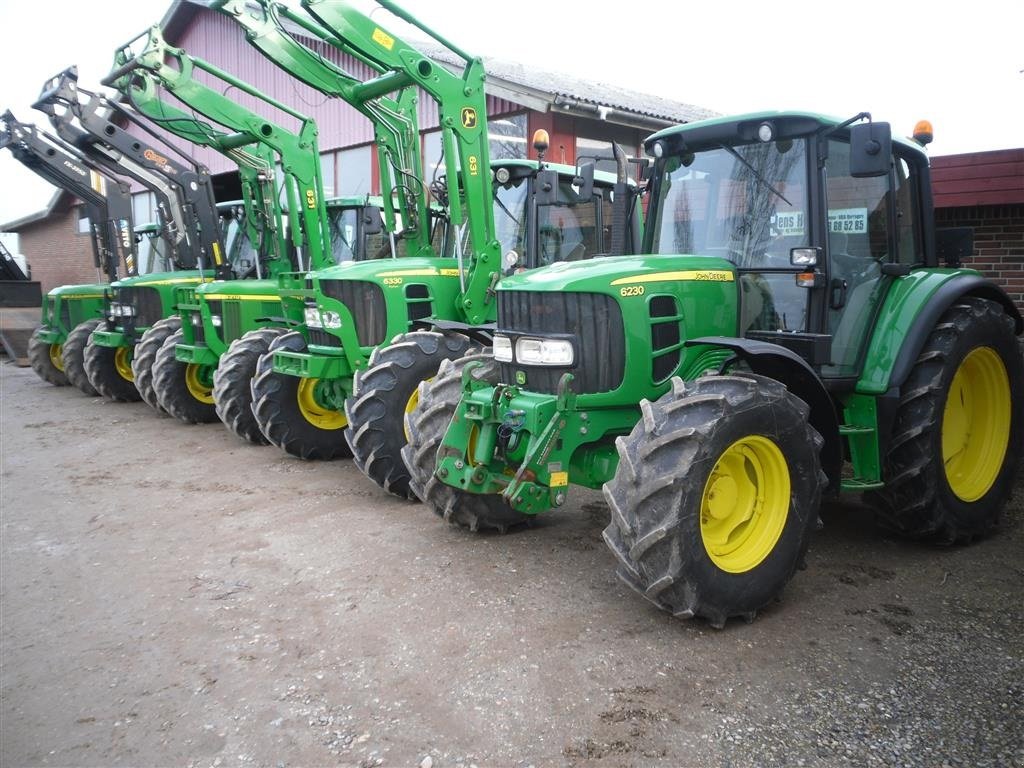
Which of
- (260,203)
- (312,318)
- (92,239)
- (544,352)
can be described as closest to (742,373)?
(544,352)

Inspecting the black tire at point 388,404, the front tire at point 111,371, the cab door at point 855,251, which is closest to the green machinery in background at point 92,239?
the front tire at point 111,371

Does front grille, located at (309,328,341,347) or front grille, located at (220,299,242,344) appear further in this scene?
front grille, located at (220,299,242,344)

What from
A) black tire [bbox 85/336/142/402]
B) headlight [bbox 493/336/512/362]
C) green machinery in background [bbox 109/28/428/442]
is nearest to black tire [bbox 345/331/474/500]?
headlight [bbox 493/336/512/362]

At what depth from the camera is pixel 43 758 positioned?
3045mm

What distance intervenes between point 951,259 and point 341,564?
4.27 metres

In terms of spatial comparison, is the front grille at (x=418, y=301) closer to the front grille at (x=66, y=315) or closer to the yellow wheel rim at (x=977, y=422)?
the yellow wheel rim at (x=977, y=422)

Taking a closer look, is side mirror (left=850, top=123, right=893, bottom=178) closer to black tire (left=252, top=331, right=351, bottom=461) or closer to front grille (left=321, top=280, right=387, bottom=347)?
front grille (left=321, top=280, right=387, bottom=347)

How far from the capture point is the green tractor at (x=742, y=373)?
377 centimetres

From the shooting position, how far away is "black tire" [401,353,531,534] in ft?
15.9

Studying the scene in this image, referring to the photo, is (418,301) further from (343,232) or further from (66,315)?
(66,315)

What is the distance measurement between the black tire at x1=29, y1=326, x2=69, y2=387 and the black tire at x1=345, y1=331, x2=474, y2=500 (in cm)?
936

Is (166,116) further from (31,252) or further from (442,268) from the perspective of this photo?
(31,252)

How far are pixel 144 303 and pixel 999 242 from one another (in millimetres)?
9409

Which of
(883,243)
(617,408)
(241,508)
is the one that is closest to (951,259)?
(883,243)
